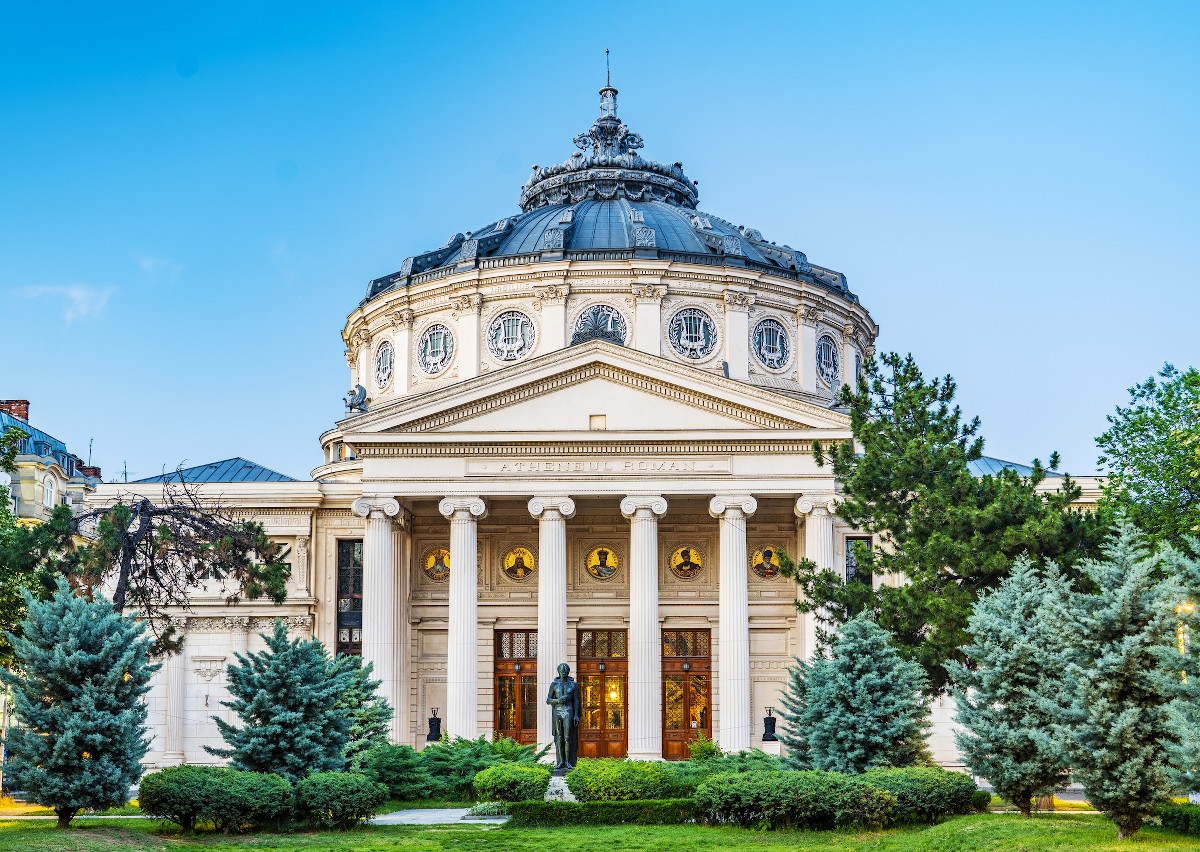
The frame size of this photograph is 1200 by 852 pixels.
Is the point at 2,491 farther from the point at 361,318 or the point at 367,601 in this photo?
the point at 361,318

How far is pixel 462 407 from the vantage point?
4556 cm

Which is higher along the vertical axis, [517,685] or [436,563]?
[436,563]

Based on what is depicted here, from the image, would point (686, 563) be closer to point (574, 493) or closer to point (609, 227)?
point (574, 493)

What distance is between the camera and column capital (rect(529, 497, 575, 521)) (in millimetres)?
45125

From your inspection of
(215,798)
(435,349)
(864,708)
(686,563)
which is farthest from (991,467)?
(215,798)

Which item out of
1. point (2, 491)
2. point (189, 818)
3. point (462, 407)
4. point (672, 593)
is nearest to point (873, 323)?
point (672, 593)

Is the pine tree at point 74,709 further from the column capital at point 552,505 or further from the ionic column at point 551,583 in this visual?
the column capital at point 552,505

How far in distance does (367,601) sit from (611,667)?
9043mm

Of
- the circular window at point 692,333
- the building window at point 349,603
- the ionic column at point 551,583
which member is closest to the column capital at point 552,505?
the ionic column at point 551,583

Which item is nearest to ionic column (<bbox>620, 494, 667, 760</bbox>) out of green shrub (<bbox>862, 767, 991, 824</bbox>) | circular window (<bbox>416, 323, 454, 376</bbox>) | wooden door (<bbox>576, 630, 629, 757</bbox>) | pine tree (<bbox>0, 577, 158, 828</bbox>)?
wooden door (<bbox>576, 630, 629, 757</bbox>)

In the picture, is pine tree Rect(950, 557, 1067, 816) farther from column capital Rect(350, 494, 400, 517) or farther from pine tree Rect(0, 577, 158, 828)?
column capital Rect(350, 494, 400, 517)

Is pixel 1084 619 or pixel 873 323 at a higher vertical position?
pixel 873 323

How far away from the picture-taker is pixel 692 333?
56.1 meters

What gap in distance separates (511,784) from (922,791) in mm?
9980
